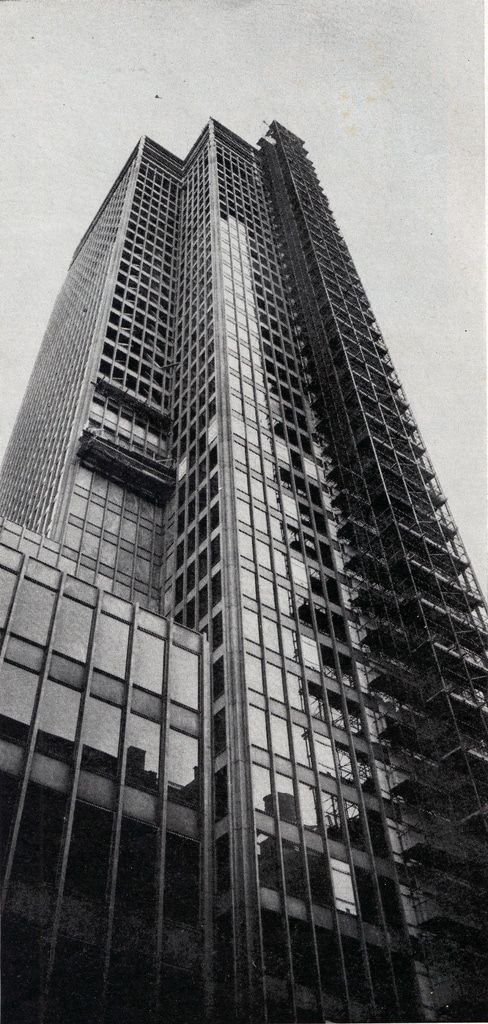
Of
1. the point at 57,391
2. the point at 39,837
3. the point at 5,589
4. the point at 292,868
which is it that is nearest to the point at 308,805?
the point at 292,868

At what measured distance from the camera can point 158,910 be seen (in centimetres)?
2627

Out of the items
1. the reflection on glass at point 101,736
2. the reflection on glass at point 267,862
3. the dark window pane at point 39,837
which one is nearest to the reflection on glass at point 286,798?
the reflection on glass at point 267,862

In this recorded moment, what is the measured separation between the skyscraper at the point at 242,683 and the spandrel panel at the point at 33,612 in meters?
0.13

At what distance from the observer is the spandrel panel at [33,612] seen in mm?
30141

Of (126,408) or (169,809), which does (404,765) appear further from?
(126,408)

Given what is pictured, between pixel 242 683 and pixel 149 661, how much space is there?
503cm

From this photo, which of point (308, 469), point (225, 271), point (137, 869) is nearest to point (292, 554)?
point (308, 469)

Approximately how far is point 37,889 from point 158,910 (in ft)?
14.6

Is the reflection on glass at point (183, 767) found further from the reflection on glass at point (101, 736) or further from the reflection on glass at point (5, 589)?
the reflection on glass at point (5, 589)

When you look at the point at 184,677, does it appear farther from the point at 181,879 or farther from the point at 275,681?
the point at 181,879

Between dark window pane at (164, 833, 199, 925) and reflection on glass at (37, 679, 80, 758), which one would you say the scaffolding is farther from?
reflection on glass at (37, 679, 80, 758)

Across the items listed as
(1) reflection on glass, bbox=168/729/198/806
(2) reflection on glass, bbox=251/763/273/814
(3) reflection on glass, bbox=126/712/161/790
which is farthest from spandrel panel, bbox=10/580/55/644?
(2) reflection on glass, bbox=251/763/273/814

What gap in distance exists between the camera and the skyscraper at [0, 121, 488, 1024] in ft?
85.6

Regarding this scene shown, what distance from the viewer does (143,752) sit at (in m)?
30.2
